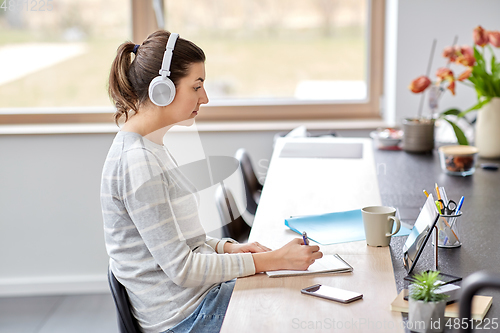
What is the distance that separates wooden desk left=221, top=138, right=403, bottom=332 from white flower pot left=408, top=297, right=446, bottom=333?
0.03 metres

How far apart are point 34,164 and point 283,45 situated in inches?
57.0

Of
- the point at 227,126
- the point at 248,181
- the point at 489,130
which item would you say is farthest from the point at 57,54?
the point at 489,130

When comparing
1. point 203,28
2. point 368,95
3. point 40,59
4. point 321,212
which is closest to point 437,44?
point 368,95

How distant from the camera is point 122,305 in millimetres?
1069

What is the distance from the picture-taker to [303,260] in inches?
37.9

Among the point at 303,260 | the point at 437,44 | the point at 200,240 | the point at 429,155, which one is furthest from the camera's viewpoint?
the point at 437,44

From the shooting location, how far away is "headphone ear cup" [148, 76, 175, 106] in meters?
1.05

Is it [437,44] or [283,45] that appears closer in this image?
[437,44]

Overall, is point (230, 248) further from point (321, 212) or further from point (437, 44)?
point (437, 44)

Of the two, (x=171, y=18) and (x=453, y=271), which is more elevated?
(x=171, y=18)

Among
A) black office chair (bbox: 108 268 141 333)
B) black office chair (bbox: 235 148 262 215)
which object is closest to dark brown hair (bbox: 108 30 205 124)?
black office chair (bbox: 108 268 141 333)

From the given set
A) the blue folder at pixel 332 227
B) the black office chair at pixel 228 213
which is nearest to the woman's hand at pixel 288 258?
the blue folder at pixel 332 227

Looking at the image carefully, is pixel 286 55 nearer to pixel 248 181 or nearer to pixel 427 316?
pixel 248 181

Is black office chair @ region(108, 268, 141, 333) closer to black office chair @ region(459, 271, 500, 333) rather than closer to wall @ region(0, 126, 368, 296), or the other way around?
black office chair @ region(459, 271, 500, 333)
